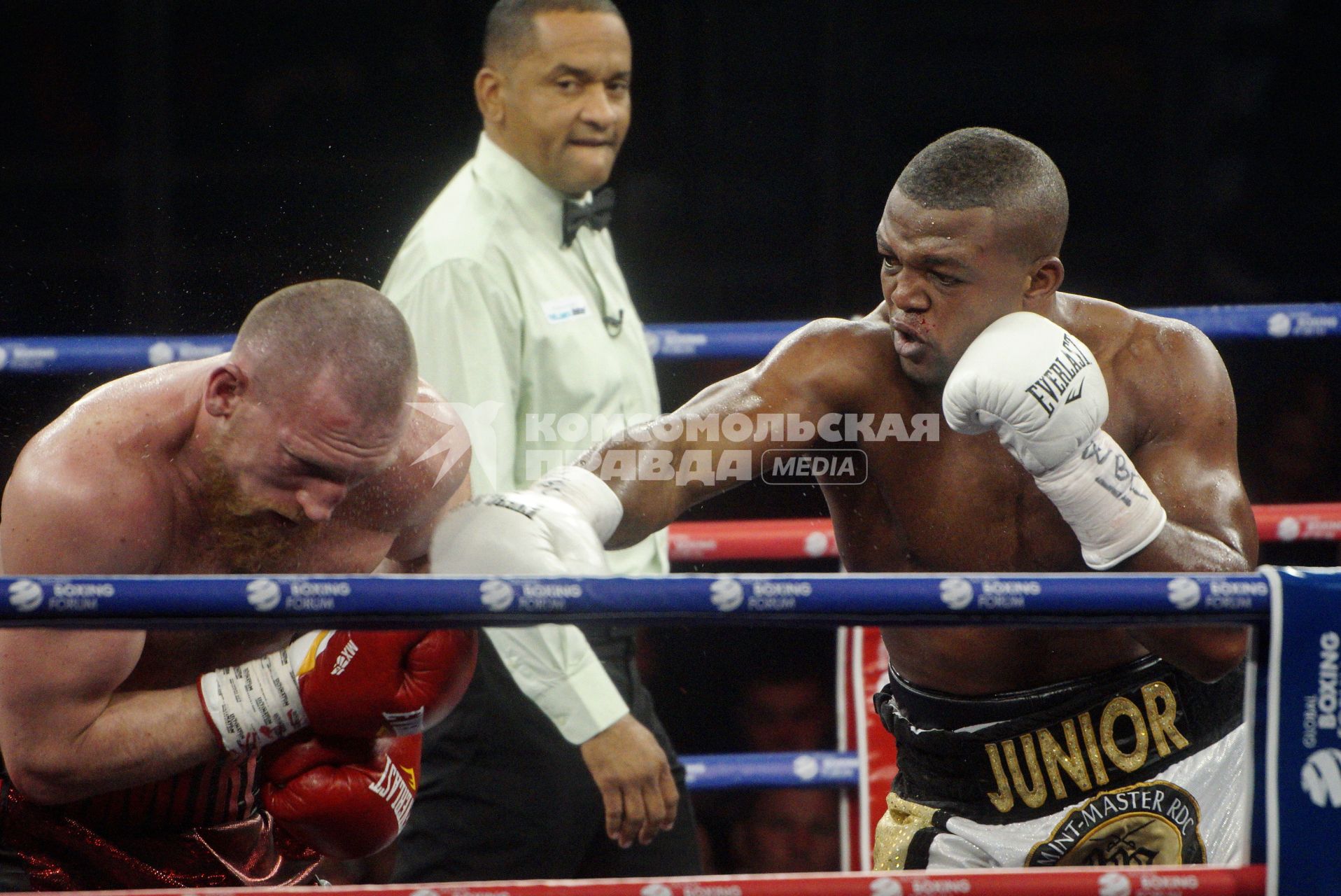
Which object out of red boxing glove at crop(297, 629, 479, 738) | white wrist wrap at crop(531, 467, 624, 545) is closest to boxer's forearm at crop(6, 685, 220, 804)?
red boxing glove at crop(297, 629, 479, 738)

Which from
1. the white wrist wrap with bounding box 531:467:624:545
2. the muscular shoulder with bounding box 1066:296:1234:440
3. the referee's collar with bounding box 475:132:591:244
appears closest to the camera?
the white wrist wrap with bounding box 531:467:624:545

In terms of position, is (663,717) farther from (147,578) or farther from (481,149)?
(147,578)

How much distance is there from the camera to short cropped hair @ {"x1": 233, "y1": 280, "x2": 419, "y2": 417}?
1413mm

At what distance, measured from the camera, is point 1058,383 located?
1362 millimetres

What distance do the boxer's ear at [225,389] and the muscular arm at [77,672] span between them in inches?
4.2

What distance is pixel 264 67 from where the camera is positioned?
3707mm

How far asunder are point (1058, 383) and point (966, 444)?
0.20 metres

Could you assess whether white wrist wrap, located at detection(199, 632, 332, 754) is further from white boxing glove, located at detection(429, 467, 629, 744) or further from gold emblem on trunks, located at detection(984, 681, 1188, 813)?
gold emblem on trunks, located at detection(984, 681, 1188, 813)

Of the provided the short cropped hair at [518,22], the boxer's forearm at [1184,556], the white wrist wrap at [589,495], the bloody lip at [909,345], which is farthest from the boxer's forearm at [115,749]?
the short cropped hair at [518,22]

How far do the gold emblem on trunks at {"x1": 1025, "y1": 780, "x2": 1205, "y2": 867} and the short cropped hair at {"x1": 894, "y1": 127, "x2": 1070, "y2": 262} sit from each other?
580mm

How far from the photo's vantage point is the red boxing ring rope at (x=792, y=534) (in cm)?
198

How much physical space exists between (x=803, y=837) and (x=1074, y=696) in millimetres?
1403

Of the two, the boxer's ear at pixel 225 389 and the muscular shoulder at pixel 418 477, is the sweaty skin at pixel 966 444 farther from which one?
the boxer's ear at pixel 225 389

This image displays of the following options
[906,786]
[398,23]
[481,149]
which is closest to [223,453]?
[481,149]
